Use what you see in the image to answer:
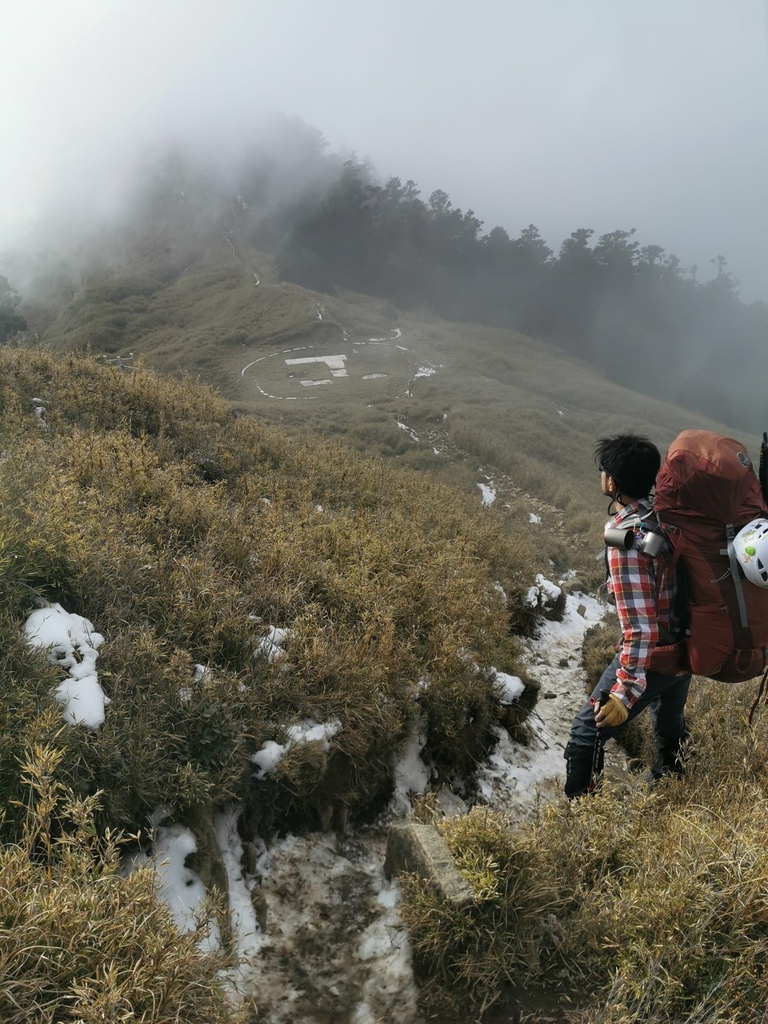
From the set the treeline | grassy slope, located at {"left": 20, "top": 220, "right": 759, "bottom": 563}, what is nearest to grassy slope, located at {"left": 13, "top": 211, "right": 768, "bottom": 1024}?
grassy slope, located at {"left": 20, "top": 220, "right": 759, "bottom": 563}

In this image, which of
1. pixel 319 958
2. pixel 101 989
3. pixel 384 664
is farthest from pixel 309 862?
pixel 101 989

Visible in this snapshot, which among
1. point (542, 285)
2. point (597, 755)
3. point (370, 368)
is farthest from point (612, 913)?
point (542, 285)

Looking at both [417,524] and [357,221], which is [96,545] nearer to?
[417,524]

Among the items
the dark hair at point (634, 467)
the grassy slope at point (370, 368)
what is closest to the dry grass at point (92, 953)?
the dark hair at point (634, 467)

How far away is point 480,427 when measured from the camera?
22469mm

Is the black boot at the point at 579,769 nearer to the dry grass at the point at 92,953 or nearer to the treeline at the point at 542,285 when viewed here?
the dry grass at the point at 92,953

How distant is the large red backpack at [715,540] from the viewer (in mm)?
2785

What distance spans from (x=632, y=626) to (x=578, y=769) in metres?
1.12

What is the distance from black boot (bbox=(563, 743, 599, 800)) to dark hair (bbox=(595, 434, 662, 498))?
63.1 inches

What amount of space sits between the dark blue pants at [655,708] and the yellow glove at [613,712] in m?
0.13

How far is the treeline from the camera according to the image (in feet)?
227

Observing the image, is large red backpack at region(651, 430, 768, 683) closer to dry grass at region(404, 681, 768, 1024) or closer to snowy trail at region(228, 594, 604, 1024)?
dry grass at region(404, 681, 768, 1024)

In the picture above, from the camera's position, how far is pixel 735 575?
279 centimetres

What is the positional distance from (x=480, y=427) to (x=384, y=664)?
19.4 metres
